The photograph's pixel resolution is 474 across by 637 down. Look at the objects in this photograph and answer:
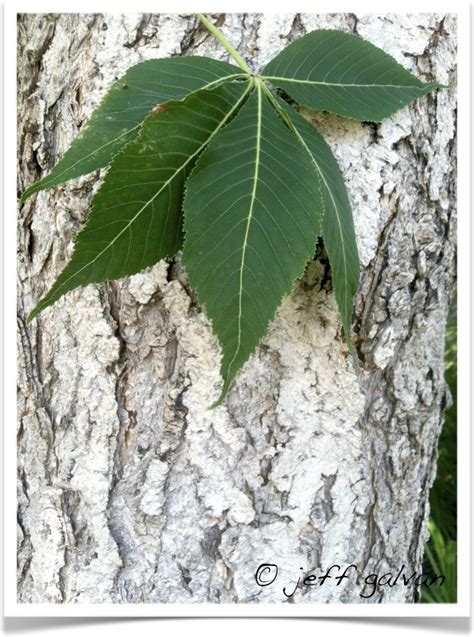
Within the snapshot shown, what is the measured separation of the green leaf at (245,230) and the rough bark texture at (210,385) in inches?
2.6

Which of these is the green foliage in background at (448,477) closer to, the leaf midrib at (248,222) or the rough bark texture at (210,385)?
the rough bark texture at (210,385)

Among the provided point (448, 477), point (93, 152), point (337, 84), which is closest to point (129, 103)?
point (93, 152)

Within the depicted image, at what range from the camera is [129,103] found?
1.43 feet

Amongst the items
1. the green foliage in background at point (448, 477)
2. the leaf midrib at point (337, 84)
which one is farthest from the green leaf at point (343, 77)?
the green foliage in background at point (448, 477)

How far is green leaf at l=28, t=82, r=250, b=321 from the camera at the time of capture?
1.33 feet

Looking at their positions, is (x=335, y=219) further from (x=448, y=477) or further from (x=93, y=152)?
(x=448, y=477)

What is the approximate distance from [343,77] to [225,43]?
0.30 feet

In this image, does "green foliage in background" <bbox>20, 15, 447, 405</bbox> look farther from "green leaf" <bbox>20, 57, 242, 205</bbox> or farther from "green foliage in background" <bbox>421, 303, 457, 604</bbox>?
"green foliage in background" <bbox>421, 303, 457, 604</bbox>

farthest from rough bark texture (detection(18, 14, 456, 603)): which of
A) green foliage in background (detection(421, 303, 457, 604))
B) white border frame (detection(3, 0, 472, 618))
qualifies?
green foliage in background (detection(421, 303, 457, 604))

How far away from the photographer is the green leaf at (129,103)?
1.39 feet

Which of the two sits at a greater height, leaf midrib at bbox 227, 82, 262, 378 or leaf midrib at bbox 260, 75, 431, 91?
leaf midrib at bbox 260, 75, 431, 91

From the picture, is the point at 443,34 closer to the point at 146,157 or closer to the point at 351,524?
the point at 146,157

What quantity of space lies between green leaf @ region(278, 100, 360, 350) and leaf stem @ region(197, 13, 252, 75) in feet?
0.13

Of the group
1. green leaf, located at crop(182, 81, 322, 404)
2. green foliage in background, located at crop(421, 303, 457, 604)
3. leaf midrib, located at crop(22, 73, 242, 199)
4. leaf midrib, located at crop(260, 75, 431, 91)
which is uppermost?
leaf midrib, located at crop(260, 75, 431, 91)
